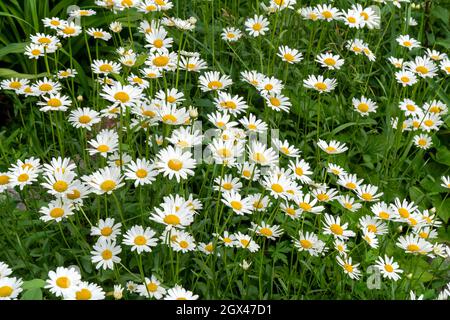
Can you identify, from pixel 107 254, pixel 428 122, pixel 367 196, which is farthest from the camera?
pixel 428 122

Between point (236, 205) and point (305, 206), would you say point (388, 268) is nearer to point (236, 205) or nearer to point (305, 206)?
point (305, 206)

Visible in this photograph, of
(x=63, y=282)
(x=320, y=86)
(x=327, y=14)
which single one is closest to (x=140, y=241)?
(x=63, y=282)

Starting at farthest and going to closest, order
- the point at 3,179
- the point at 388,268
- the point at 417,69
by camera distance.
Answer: the point at 417,69 → the point at 388,268 → the point at 3,179

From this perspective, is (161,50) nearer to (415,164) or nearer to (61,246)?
(61,246)

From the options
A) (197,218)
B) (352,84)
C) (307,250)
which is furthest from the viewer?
(352,84)

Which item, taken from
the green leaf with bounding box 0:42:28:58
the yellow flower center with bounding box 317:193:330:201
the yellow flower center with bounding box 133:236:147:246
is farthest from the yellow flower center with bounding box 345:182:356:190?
the green leaf with bounding box 0:42:28:58

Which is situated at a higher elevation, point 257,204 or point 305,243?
point 257,204
